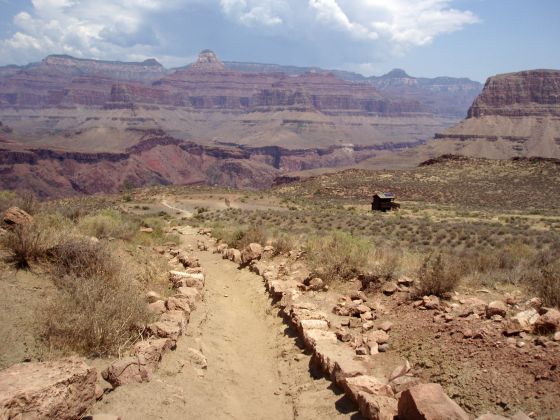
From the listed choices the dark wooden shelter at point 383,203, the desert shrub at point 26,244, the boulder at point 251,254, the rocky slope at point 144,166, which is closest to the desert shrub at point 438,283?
the boulder at point 251,254

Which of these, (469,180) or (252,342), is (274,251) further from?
(469,180)

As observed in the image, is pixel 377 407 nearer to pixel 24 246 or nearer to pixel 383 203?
pixel 24 246

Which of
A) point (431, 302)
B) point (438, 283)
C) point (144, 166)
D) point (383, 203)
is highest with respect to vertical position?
point (438, 283)

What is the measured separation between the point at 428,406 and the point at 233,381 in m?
3.13

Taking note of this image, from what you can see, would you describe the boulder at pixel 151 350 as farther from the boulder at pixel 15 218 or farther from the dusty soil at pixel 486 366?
the boulder at pixel 15 218

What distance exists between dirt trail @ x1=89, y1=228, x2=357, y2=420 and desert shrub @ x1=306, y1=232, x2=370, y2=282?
1.63 m

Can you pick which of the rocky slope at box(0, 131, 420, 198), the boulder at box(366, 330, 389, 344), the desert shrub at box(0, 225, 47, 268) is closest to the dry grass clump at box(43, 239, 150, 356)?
the desert shrub at box(0, 225, 47, 268)

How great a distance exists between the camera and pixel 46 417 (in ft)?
13.4

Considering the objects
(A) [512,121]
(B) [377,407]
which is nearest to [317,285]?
(B) [377,407]

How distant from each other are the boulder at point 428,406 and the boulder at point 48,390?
312 centimetres

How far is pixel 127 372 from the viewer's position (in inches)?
212

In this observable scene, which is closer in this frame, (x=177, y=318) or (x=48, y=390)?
(x=48, y=390)

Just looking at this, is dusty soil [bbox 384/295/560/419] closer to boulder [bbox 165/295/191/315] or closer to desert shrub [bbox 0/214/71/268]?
boulder [bbox 165/295/191/315]

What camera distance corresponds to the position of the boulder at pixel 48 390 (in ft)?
13.0
